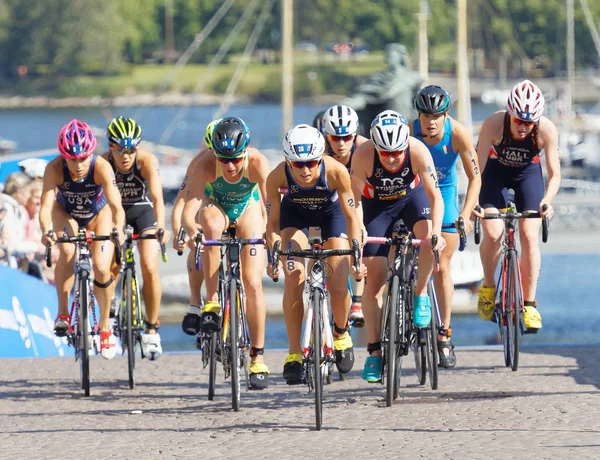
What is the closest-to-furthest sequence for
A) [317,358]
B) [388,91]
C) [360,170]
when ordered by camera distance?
[317,358]
[360,170]
[388,91]

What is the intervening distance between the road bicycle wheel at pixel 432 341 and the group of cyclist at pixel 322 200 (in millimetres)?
164

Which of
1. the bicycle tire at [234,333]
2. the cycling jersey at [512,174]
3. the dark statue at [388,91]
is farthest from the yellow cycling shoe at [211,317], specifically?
the dark statue at [388,91]

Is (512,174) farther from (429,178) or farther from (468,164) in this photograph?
(429,178)

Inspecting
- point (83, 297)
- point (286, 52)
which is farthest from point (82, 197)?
point (286, 52)

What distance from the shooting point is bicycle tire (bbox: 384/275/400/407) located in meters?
9.12

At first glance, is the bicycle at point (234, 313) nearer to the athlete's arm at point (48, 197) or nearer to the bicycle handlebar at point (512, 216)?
the athlete's arm at point (48, 197)

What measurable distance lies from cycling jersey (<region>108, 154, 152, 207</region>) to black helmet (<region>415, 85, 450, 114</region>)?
2.65m

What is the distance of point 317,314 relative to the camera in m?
8.70

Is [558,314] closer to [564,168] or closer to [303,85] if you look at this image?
[564,168]

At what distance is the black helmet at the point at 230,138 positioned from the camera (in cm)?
921

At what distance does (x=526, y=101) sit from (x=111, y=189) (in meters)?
3.32

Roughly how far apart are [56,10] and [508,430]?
352 feet

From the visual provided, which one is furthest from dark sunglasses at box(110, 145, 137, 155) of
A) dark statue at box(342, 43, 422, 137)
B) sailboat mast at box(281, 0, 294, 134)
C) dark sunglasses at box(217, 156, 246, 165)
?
sailboat mast at box(281, 0, 294, 134)

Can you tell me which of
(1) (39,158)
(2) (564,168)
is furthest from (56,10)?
(1) (39,158)
